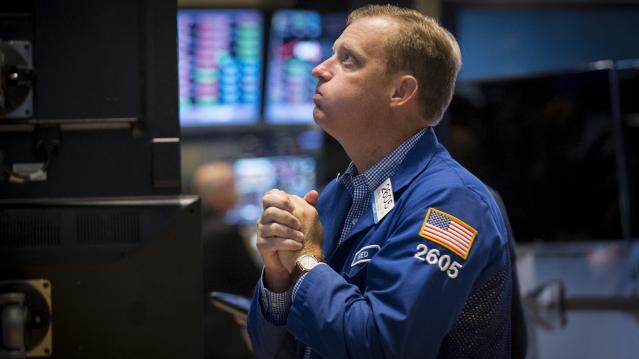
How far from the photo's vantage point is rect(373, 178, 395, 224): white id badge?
167cm

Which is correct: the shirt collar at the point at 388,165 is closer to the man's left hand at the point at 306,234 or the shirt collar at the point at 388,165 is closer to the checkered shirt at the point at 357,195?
the checkered shirt at the point at 357,195

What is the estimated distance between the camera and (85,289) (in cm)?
183

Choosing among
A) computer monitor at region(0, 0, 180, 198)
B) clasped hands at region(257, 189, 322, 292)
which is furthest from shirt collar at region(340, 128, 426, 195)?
computer monitor at region(0, 0, 180, 198)

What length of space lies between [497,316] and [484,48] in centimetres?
320

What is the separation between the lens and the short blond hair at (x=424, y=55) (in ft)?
5.62

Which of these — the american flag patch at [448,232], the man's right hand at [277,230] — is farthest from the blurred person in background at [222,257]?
the american flag patch at [448,232]

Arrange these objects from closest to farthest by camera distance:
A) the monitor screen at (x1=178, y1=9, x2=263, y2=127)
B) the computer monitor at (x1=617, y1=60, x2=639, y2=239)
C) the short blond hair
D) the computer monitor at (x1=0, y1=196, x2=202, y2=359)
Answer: the short blond hair, the computer monitor at (x1=0, y1=196, x2=202, y2=359), the computer monitor at (x1=617, y1=60, x2=639, y2=239), the monitor screen at (x1=178, y1=9, x2=263, y2=127)

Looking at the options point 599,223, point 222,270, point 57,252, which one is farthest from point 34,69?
point 599,223

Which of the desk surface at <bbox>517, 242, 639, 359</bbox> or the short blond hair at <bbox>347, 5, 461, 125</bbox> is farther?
the desk surface at <bbox>517, 242, 639, 359</bbox>

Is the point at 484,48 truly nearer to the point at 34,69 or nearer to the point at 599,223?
the point at 599,223

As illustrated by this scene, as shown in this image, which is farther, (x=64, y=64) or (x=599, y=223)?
(x=599, y=223)

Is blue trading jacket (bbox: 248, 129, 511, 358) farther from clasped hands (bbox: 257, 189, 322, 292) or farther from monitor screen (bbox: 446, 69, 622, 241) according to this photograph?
monitor screen (bbox: 446, 69, 622, 241)

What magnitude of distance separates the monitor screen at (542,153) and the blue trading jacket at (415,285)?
7.05ft

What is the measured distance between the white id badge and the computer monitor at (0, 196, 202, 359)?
389 millimetres
